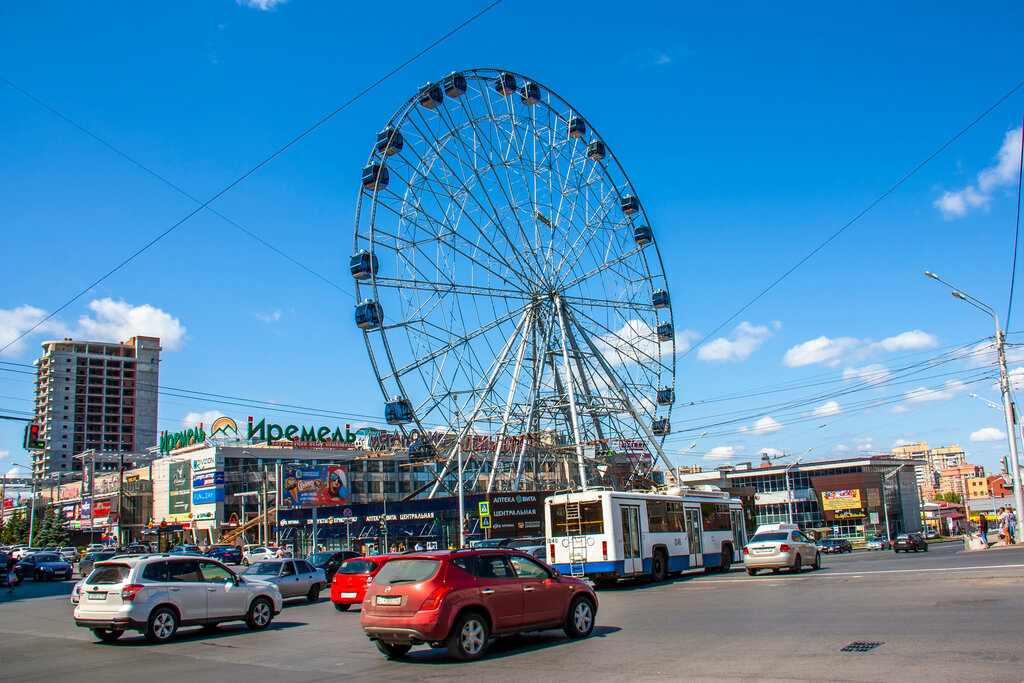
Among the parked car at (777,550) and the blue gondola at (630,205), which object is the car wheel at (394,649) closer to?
the parked car at (777,550)

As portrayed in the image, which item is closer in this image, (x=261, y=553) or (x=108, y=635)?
(x=108, y=635)

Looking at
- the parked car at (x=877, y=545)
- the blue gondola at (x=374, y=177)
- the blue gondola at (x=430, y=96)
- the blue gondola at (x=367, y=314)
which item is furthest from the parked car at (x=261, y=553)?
the parked car at (x=877, y=545)

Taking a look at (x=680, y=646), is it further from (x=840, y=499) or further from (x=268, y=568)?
(x=840, y=499)

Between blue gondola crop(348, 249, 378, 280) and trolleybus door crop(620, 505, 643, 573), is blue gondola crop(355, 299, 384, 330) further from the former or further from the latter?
trolleybus door crop(620, 505, 643, 573)

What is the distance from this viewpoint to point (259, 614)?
17.0 m

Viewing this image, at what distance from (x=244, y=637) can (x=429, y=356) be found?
25.2 metres

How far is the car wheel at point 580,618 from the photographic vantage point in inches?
525

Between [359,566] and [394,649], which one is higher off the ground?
[359,566]

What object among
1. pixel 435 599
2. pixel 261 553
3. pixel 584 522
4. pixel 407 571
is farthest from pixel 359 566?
pixel 261 553

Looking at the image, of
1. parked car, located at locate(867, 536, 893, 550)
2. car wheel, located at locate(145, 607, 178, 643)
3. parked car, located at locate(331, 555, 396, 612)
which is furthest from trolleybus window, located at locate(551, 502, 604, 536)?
parked car, located at locate(867, 536, 893, 550)

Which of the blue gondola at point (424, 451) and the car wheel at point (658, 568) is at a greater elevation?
the blue gondola at point (424, 451)

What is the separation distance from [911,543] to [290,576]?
41129 mm

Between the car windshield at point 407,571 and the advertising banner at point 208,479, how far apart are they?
286ft

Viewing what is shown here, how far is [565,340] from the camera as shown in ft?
147
